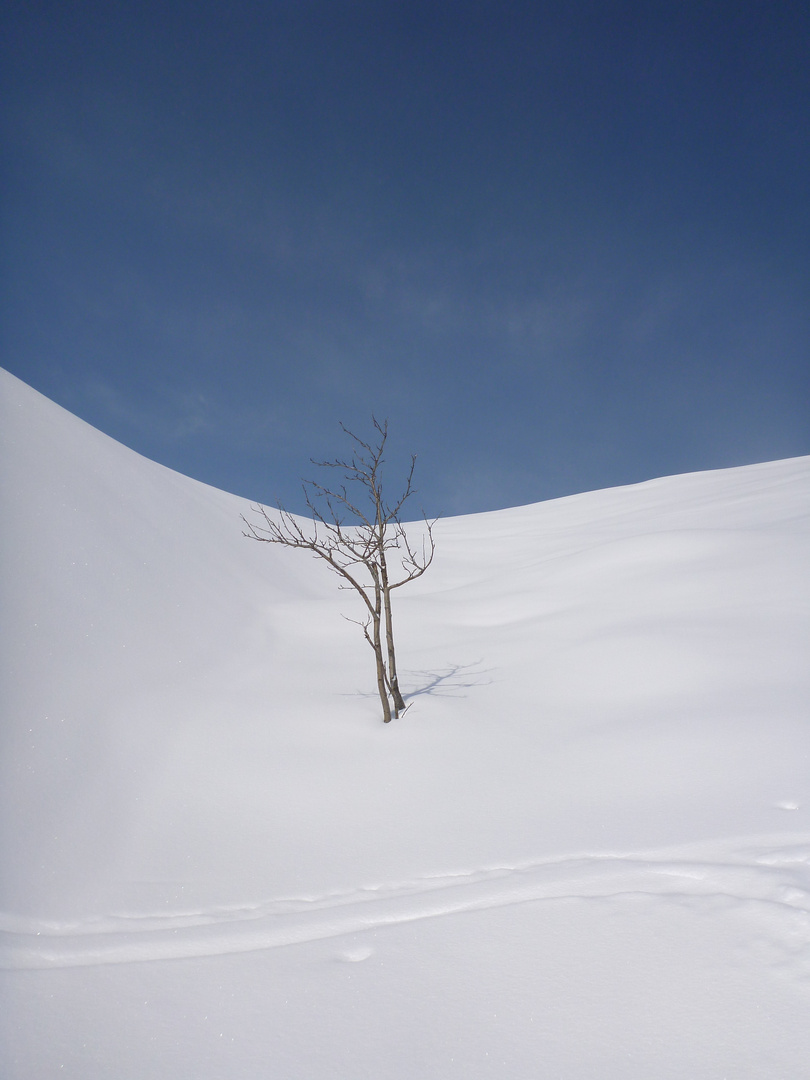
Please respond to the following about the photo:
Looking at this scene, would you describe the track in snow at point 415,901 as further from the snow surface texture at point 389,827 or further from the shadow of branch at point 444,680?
the shadow of branch at point 444,680

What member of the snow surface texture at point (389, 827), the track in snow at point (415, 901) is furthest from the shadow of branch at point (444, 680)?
the track in snow at point (415, 901)

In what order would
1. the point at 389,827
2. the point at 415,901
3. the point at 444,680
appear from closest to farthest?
the point at 415,901 < the point at 389,827 < the point at 444,680

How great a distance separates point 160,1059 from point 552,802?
2.44 meters

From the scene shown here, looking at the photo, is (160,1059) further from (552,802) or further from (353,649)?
(353,649)

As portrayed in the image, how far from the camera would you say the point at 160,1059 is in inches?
83.5

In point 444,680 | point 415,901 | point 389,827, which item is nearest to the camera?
point 415,901

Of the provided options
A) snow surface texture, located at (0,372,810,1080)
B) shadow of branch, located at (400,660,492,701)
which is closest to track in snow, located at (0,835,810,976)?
snow surface texture, located at (0,372,810,1080)

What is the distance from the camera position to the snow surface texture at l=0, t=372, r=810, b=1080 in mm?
2139

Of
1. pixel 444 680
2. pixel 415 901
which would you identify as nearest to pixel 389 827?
pixel 415 901

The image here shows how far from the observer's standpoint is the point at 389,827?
362cm

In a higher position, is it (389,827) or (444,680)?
(444,680)

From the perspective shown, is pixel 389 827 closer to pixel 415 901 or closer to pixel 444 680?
pixel 415 901

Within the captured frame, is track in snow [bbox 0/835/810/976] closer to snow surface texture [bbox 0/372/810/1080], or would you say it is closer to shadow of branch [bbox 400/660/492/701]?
snow surface texture [bbox 0/372/810/1080]

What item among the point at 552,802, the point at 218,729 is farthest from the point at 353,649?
the point at 552,802
